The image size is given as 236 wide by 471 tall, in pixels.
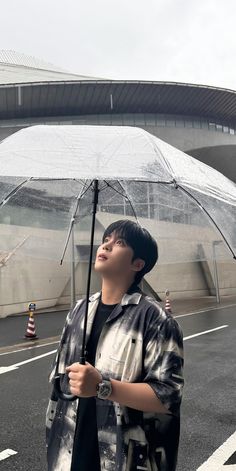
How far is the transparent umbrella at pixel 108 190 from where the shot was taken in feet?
7.40

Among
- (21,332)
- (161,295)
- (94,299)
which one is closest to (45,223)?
(94,299)

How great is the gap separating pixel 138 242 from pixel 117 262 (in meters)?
0.15

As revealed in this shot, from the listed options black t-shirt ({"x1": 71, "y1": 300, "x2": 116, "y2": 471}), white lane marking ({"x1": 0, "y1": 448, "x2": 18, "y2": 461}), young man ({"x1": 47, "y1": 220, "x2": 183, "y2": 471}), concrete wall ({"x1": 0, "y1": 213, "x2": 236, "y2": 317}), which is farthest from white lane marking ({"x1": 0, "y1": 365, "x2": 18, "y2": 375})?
black t-shirt ({"x1": 71, "y1": 300, "x2": 116, "y2": 471})

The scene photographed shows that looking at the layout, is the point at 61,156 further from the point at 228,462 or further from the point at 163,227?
the point at 228,462

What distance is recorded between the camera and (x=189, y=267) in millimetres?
27828

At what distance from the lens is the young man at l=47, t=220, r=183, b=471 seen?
1593mm

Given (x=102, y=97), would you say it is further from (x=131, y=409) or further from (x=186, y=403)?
(x=131, y=409)

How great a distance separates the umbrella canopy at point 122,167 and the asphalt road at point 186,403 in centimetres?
248

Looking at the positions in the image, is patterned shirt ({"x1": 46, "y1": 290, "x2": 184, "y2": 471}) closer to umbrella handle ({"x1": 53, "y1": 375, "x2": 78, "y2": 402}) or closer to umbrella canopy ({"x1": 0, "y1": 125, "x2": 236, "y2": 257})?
umbrella handle ({"x1": 53, "y1": 375, "x2": 78, "y2": 402})

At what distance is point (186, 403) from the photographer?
211 inches

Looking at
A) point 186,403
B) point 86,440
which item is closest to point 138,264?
point 86,440

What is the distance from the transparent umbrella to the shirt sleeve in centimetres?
40

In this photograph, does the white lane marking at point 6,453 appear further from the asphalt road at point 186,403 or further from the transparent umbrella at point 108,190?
the transparent umbrella at point 108,190

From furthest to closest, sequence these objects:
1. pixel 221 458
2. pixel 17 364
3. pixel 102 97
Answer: pixel 102 97, pixel 17 364, pixel 221 458
